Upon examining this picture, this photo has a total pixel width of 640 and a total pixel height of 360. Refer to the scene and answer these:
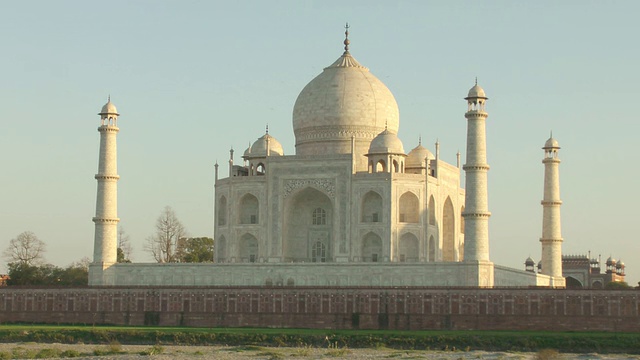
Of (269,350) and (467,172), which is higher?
(467,172)

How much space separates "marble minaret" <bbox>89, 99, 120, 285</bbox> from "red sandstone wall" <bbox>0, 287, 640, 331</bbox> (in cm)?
180

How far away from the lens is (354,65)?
170ft

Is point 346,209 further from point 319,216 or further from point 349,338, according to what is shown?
point 349,338

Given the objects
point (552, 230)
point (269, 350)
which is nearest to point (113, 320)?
point (269, 350)

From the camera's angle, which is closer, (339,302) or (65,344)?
(65,344)

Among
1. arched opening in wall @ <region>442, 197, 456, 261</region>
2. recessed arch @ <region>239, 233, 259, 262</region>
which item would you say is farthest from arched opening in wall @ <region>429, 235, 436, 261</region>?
recessed arch @ <region>239, 233, 259, 262</region>

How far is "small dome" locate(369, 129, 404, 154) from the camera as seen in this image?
48.0m

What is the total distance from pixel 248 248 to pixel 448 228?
7.87m

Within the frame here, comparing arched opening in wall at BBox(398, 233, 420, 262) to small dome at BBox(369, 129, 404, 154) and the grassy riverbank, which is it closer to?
small dome at BBox(369, 129, 404, 154)

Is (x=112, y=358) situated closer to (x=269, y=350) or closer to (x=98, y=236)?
(x=269, y=350)

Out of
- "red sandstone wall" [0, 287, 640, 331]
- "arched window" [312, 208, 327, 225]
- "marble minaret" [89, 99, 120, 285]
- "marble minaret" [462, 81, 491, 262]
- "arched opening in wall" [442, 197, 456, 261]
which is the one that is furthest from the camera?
"arched opening in wall" [442, 197, 456, 261]

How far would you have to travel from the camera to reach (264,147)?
50.1 meters

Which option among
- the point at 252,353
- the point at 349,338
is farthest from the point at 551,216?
the point at 252,353

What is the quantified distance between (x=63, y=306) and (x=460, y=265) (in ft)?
45.3
